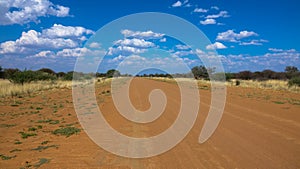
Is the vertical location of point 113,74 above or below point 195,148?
above

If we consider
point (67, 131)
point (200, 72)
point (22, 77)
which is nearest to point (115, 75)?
point (200, 72)

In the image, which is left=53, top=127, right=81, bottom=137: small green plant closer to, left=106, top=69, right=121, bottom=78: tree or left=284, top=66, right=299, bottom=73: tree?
left=106, top=69, right=121, bottom=78: tree

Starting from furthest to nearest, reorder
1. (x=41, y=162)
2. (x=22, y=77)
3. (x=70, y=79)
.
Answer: (x=70, y=79) → (x=22, y=77) → (x=41, y=162)

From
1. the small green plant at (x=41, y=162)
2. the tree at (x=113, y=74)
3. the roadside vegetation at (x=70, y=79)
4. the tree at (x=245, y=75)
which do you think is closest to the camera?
the small green plant at (x=41, y=162)

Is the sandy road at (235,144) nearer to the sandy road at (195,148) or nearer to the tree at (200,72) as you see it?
the sandy road at (195,148)

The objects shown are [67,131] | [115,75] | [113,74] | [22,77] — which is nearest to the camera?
[67,131]

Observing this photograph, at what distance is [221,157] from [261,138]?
7.12 ft

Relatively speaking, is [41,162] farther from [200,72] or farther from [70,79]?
[200,72]

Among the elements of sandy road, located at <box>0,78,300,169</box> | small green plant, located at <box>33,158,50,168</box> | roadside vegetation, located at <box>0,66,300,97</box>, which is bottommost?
small green plant, located at <box>33,158,50,168</box>

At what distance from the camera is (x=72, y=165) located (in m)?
5.12

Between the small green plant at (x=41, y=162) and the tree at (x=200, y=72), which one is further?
the tree at (x=200, y=72)

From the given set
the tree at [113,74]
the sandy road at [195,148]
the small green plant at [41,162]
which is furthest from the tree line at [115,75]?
the small green plant at [41,162]

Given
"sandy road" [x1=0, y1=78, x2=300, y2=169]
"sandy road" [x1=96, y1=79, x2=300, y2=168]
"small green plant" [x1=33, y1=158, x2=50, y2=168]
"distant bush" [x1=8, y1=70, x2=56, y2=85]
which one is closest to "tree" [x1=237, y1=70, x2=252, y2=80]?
"distant bush" [x1=8, y1=70, x2=56, y2=85]

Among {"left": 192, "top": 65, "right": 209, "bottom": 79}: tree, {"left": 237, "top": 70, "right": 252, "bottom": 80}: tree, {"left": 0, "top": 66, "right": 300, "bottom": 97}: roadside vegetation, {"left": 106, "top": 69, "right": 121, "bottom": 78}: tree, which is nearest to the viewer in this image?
{"left": 0, "top": 66, "right": 300, "bottom": 97}: roadside vegetation
